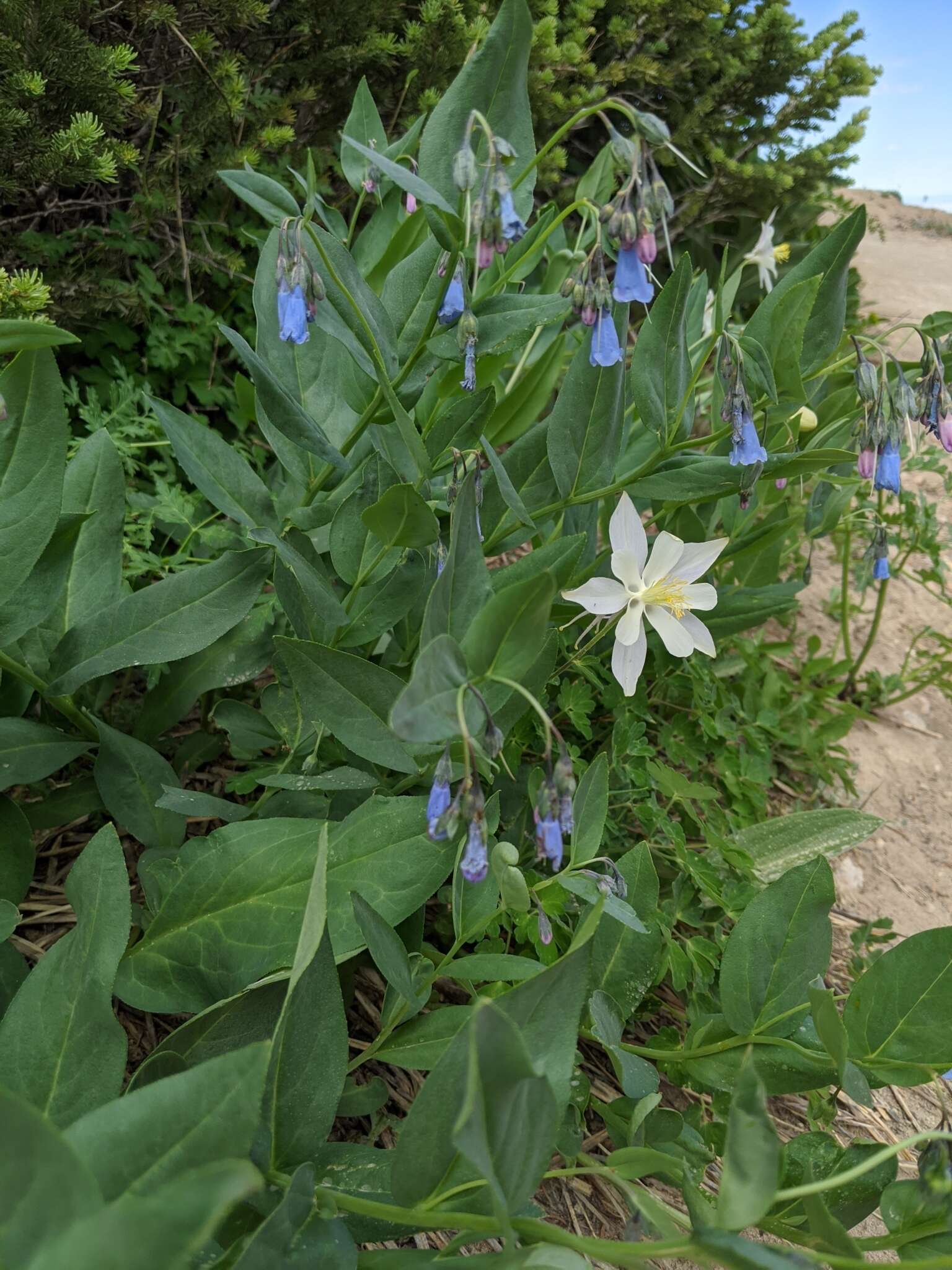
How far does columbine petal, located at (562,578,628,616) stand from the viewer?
3.93 feet

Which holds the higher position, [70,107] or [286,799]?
[70,107]

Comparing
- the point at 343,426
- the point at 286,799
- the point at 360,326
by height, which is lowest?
the point at 286,799

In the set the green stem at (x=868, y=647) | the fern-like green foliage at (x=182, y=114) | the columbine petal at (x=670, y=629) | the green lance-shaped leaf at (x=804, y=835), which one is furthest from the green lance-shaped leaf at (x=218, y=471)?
the green stem at (x=868, y=647)

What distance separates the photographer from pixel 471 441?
4.42 ft

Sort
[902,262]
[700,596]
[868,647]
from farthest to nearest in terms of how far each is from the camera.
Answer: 1. [902,262]
2. [868,647]
3. [700,596]

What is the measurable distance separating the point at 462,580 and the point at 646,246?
18.4 inches

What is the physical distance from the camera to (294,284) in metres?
1.09

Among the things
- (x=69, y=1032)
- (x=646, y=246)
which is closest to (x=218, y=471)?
(x=646, y=246)

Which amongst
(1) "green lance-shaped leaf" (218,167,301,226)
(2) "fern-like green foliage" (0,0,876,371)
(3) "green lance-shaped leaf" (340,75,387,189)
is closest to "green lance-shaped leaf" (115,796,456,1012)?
(1) "green lance-shaped leaf" (218,167,301,226)

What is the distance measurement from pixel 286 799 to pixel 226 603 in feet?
0.92

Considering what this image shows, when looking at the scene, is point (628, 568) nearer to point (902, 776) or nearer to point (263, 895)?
point (263, 895)

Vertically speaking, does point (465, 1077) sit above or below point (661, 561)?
below

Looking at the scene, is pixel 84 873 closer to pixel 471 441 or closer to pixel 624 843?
pixel 471 441

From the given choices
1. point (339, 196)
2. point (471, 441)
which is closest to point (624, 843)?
point (471, 441)
